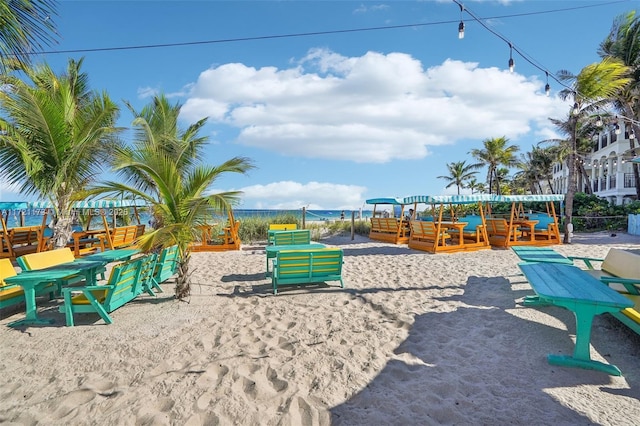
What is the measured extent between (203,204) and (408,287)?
367 cm

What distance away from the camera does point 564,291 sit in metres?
3.53

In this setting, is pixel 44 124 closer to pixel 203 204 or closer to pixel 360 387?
pixel 203 204

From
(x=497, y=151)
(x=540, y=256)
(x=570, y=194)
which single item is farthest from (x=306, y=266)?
(x=497, y=151)

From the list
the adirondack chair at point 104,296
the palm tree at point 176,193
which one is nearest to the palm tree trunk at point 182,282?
the palm tree at point 176,193

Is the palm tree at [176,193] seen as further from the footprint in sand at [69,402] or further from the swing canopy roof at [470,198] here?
the swing canopy roof at [470,198]

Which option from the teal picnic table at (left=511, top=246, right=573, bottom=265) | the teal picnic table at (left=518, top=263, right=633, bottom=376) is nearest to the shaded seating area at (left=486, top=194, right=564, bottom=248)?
the teal picnic table at (left=511, top=246, right=573, bottom=265)

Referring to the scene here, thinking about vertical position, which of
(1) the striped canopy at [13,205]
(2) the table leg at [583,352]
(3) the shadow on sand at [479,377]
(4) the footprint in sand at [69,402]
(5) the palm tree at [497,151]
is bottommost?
(4) the footprint in sand at [69,402]

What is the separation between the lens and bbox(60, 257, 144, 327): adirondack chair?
4504 mm

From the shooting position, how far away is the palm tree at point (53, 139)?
23.0 ft

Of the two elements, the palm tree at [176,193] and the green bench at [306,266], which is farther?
the green bench at [306,266]

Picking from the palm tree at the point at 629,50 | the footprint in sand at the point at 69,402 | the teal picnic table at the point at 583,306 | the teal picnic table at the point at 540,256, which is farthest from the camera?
the palm tree at the point at 629,50

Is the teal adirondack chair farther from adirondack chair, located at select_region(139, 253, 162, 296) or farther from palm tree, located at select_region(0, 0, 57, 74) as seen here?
palm tree, located at select_region(0, 0, 57, 74)

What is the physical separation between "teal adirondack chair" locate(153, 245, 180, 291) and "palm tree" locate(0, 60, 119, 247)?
6.41 ft

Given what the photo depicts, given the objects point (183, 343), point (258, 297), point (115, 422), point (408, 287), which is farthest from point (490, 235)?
point (115, 422)
